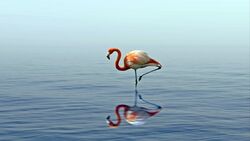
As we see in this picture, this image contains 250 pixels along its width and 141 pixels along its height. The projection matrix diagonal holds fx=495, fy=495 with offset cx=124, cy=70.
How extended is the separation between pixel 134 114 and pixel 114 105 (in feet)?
6.29

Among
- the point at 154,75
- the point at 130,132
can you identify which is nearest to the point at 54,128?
the point at 130,132

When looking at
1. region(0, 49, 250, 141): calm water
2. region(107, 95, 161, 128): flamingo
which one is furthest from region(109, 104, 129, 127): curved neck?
region(0, 49, 250, 141): calm water

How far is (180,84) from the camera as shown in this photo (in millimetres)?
23578

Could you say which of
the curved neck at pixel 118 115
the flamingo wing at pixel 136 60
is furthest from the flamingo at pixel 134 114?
the flamingo wing at pixel 136 60

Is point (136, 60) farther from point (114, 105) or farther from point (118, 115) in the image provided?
point (118, 115)

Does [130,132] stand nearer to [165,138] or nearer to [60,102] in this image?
[165,138]

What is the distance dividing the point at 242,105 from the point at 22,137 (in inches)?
325

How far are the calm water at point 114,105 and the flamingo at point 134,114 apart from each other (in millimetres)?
234

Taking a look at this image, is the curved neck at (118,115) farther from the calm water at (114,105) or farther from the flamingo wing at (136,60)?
the flamingo wing at (136,60)

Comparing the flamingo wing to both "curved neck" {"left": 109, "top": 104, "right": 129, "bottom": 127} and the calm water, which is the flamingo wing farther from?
"curved neck" {"left": 109, "top": 104, "right": 129, "bottom": 127}

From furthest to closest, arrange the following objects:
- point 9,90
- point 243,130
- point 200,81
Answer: point 200,81 → point 9,90 → point 243,130

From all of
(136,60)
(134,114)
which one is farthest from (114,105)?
(136,60)

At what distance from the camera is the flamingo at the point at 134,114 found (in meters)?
13.9

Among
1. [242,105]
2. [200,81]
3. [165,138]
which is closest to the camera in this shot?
[165,138]
